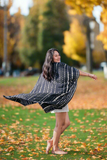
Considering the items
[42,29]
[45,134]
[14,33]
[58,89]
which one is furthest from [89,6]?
[14,33]

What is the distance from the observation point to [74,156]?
5012 mm

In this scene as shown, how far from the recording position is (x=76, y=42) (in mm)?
29578

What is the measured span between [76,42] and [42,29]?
25.8 feet

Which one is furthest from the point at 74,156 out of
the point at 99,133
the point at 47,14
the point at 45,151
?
the point at 47,14

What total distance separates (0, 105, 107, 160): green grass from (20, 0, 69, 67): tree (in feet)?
86.1

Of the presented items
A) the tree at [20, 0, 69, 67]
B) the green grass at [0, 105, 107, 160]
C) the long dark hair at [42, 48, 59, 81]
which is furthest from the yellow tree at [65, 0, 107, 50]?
the tree at [20, 0, 69, 67]

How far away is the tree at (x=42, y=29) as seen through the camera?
36.3 meters

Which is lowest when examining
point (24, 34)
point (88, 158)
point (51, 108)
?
point (88, 158)

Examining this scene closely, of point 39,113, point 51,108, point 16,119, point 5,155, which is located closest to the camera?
point 51,108

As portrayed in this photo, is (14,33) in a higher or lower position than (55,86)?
higher

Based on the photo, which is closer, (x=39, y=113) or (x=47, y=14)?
(x=39, y=113)

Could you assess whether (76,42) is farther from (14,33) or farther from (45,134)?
(45,134)

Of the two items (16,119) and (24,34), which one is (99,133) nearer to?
(16,119)

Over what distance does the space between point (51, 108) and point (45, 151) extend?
1070 millimetres
